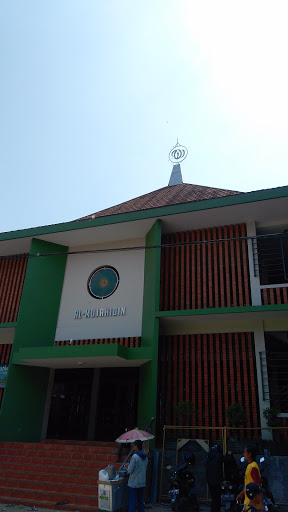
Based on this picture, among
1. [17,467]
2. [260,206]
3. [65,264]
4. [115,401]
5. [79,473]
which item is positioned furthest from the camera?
[65,264]

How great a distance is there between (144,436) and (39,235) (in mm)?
7828

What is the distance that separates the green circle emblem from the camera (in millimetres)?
13320

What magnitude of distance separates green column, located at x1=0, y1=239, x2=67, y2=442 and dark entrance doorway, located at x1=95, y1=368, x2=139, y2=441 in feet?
6.04

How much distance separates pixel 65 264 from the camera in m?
14.4

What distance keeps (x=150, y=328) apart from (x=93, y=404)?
3885 mm

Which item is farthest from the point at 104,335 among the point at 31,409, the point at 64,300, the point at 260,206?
the point at 260,206

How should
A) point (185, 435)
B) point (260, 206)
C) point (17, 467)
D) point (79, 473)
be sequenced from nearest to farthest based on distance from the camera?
point (79, 473), point (17, 467), point (185, 435), point (260, 206)

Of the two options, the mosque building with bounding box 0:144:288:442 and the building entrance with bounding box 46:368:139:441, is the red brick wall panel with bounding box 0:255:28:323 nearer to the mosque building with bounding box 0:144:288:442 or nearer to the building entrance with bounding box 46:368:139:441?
the mosque building with bounding box 0:144:288:442

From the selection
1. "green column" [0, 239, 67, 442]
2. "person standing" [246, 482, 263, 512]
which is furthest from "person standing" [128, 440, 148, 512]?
"green column" [0, 239, 67, 442]

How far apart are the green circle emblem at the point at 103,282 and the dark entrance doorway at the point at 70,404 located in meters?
2.68

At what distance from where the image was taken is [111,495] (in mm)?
7039

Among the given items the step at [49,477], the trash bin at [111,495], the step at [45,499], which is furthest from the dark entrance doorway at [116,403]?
the trash bin at [111,495]

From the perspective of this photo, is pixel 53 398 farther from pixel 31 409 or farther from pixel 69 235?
pixel 69 235

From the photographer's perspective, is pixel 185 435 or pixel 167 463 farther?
pixel 185 435
